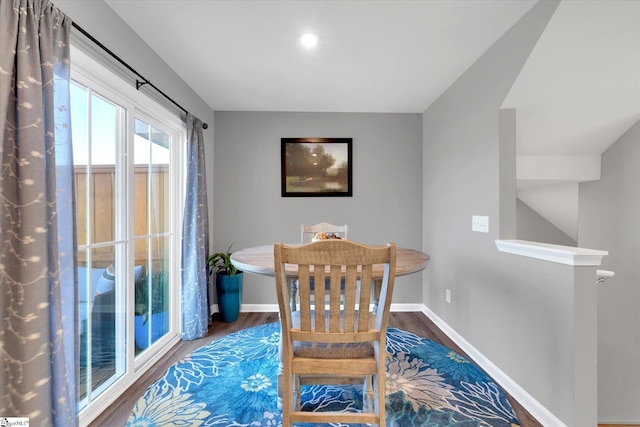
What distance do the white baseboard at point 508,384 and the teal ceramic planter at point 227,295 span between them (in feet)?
7.18

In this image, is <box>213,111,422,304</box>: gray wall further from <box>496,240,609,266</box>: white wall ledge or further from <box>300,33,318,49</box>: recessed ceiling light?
<box>496,240,609,266</box>: white wall ledge

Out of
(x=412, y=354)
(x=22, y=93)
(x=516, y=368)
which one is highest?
(x=22, y=93)

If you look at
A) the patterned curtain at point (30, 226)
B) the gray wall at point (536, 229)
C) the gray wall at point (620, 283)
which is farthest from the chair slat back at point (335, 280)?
the gray wall at point (536, 229)

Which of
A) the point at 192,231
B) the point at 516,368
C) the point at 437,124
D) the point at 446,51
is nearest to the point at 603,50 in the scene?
the point at 446,51

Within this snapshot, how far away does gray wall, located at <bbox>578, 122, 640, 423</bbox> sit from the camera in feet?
6.93

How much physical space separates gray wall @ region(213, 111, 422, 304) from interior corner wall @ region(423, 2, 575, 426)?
33 centimetres

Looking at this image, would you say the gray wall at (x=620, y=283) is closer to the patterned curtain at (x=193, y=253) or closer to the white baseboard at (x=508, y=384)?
the white baseboard at (x=508, y=384)

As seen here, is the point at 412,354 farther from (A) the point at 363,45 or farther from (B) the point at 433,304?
(A) the point at 363,45

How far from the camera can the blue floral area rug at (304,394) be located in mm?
1595

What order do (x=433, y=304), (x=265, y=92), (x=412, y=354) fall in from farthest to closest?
(x=433, y=304) < (x=265, y=92) < (x=412, y=354)

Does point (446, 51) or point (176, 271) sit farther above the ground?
point (446, 51)

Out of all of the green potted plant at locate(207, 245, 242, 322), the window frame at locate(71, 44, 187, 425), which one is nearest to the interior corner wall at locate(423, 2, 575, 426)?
the green potted plant at locate(207, 245, 242, 322)

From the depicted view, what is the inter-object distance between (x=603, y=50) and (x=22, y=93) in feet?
9.64

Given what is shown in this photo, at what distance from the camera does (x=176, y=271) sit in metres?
2.65
